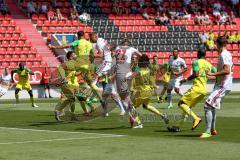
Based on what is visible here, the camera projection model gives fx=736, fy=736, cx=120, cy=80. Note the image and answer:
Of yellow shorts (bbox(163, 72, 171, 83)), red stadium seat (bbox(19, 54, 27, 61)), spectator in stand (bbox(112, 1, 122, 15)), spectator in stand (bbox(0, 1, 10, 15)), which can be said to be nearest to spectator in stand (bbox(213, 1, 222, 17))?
spectator in stand (bbox(112, 1, 122, 15))

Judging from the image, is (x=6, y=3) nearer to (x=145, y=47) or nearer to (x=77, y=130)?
(x=145, y=47)

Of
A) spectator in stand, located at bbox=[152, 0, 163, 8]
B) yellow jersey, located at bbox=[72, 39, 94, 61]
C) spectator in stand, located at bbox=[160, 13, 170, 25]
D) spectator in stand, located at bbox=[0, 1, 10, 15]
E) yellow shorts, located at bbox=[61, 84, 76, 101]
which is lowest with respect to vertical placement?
yellow shorts, located at bbox=[61, 84, 76, 101]

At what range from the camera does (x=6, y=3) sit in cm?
5059

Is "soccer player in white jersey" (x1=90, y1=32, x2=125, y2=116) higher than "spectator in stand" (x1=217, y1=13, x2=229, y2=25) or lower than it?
lower

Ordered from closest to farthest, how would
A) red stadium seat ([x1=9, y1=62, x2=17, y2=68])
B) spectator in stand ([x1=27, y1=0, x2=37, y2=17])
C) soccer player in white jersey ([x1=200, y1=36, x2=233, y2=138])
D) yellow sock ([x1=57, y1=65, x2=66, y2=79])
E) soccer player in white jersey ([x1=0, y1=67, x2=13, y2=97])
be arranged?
soccer player in white jersey ([x1=200, y1=36, x2=233, y2=138]) < yellow sock ([x1=57, y1=65, x2=66, y2=79]) < soccer player in white jersey ([x1=0, y1=67, x2=13, y2=97]) < red stadium seat ([x1=9, y1=62, x2=17, y2=68]) < spectator in stand ([x1=27, y1=0, x2=37, y2=17])

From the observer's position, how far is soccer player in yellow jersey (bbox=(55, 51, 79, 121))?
2205cm

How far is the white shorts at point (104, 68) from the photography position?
72.4ft

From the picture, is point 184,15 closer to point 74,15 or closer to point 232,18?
point 232,18

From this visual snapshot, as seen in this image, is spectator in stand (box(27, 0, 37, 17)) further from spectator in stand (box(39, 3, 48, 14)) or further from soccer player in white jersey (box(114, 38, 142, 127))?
soccer player in white jersey (box(114, 38, 142, 127))

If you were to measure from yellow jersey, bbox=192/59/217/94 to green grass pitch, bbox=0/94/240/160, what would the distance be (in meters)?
1.05

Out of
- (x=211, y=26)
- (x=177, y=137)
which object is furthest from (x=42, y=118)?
(x=211, y=26)

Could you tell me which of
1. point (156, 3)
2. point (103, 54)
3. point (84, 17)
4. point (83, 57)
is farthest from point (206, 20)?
point (83, 57)

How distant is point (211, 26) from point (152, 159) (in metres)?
45.1

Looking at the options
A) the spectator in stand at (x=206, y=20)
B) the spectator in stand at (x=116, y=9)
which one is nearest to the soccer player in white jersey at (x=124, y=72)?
the spectator in stand at (x=116, y=9)
